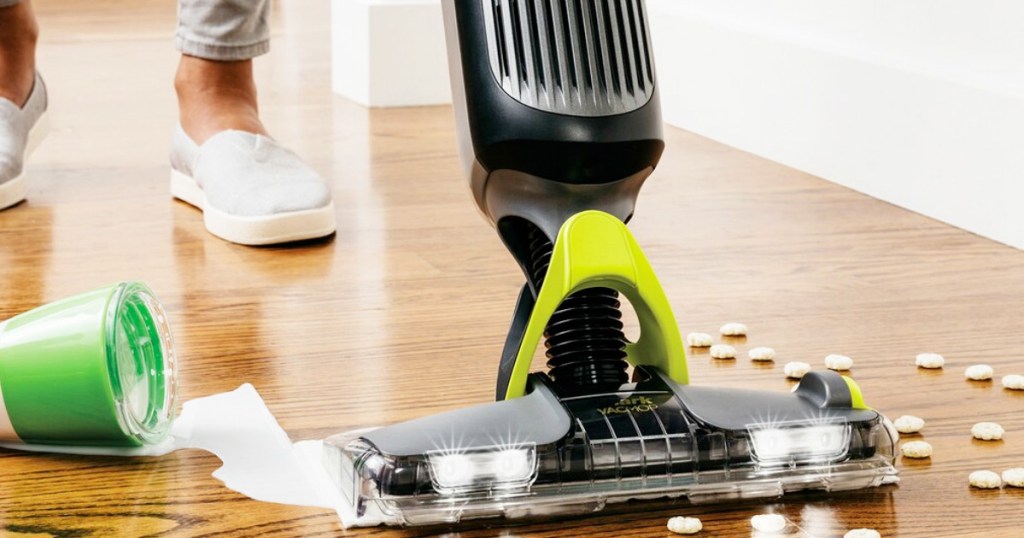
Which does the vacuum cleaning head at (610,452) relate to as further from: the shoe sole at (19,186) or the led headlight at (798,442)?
the shoe sole at (19,186)

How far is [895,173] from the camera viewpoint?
161 cm

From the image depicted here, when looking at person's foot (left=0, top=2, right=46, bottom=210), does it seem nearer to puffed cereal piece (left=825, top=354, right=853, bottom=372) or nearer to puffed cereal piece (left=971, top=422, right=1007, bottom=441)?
puffed cereal piece (left=825, top=354, right=853, bottom=372)

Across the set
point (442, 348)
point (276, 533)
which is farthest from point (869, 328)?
point (276, 533)

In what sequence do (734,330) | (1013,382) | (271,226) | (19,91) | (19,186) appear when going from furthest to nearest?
(19,91), (19,186), (271,226), (734,330), (1013,382)

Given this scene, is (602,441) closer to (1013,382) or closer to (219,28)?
(1013,382)

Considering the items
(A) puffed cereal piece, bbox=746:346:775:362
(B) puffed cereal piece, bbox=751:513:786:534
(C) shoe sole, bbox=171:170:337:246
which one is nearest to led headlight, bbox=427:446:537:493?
(B) puffed cereal piece, bbox=751:513:786:534

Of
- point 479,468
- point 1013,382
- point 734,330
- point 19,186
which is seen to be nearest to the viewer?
point 479,468

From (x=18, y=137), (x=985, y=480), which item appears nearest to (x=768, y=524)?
(x=985, y=480)

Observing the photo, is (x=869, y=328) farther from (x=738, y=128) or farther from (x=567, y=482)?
(x=738, y=128)

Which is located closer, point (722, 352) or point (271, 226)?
point (722, 352)

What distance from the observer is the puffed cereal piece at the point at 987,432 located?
86cm

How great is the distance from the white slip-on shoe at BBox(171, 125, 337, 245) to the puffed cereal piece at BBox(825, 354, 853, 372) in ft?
1.96

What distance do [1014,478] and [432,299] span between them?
56 cm

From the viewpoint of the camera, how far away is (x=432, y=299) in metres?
1.19
